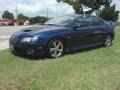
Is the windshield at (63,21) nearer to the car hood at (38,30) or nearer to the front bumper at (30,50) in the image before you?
the car hood at (38,30)

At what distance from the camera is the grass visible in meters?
6.63

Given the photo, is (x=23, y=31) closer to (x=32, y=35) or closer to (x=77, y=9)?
(x=32, y=35)

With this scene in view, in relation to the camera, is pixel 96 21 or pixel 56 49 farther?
pixel 96 21

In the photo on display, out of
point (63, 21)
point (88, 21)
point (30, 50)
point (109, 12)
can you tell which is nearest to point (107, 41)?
point (88, 21)

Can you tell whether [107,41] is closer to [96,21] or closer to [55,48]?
[96,21]

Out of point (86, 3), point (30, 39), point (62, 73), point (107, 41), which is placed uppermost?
point (86, 3)

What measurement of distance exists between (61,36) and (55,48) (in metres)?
0.45

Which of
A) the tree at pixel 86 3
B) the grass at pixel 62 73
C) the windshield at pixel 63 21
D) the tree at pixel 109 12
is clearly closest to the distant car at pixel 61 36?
the windshield at pixel 63 21

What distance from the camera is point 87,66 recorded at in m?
8.48

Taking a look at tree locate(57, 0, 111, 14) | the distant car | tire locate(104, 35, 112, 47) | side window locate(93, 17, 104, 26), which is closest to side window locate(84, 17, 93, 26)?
the distant car

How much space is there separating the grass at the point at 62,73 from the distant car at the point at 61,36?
0.39 metres

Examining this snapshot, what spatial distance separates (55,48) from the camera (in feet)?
33.1

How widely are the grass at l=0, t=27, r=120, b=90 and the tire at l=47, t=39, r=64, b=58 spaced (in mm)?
368

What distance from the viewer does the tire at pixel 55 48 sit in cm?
991
